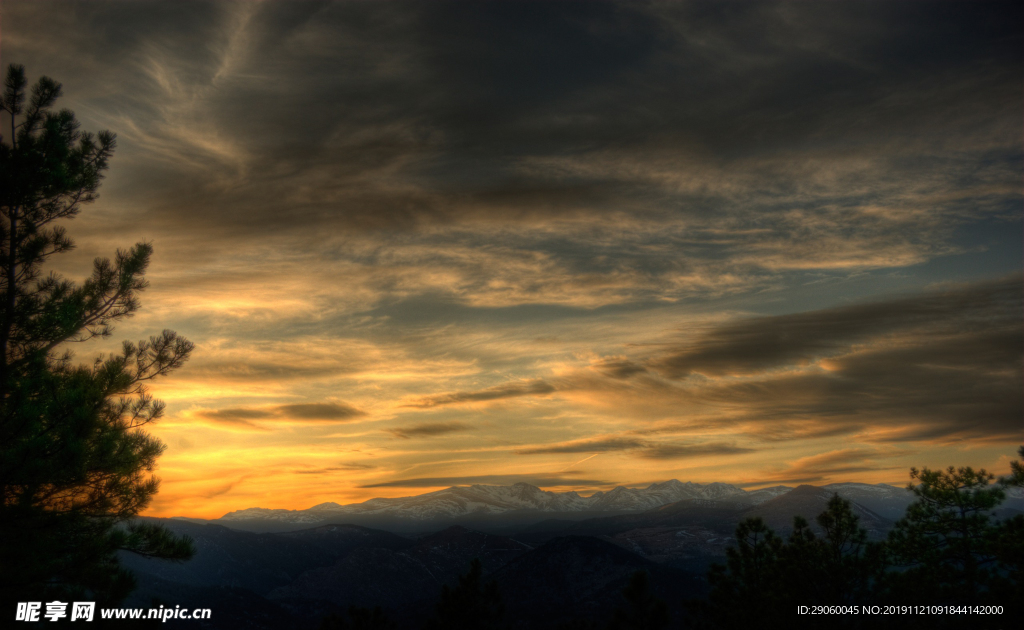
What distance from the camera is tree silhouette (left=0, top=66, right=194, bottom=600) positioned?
19.5 meters

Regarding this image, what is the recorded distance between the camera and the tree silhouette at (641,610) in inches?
1398

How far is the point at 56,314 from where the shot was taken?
877 inches

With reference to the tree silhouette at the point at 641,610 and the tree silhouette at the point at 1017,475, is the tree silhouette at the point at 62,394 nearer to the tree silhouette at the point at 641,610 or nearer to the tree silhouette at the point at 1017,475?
the tree silhouette at the point at 641,610

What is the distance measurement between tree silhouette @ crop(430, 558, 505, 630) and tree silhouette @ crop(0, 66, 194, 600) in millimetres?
30038

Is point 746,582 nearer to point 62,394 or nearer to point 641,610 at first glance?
point 641,610

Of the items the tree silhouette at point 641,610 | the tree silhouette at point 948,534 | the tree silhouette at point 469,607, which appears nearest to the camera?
the tree silhouette at point 948,534

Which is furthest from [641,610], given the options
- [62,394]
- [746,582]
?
[62,394]

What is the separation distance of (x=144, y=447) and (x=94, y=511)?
2.75 m

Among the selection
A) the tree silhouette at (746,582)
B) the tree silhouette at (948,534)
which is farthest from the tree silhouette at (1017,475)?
the tree silhouette at (746,582)

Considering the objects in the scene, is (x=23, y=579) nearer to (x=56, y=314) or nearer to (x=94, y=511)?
(x=94, y=511)

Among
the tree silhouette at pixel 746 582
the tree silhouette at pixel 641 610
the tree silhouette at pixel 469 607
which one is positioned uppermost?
the tree silhouette at pixel 746 582

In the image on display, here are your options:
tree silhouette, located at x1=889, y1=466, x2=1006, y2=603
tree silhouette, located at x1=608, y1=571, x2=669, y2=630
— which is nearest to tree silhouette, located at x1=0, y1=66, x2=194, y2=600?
tree silhouette, located at x1=608, y1=571, x2=669, y2=630

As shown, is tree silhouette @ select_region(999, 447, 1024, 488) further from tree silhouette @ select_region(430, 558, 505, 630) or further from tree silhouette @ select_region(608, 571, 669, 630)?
tree silhouette @ select_region(430, 558, 505, 630)

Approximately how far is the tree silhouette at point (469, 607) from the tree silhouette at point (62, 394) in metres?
30.0
